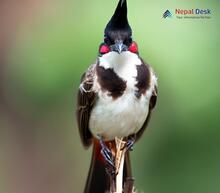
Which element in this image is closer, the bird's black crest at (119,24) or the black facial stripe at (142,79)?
the bird's black crest at (119,24)

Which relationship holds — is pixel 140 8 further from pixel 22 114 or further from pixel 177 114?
pixel 22 114

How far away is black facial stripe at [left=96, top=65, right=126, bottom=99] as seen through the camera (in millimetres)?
2094

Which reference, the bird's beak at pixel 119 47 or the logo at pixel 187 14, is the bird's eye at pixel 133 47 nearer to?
the bird's beak at pixel 119 47

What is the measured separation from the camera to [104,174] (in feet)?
7.39

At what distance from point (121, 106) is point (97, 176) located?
0.23m

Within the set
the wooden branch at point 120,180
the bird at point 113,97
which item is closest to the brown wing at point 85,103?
the bird at point 113,97

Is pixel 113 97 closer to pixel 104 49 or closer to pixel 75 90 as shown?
pixel 104 49

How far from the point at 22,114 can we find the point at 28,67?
0.14 m

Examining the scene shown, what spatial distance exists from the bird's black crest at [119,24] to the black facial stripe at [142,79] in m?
0.12

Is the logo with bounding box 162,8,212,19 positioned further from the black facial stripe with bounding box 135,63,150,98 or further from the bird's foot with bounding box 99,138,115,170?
the bird's foot with bounding box 99,138,115,170

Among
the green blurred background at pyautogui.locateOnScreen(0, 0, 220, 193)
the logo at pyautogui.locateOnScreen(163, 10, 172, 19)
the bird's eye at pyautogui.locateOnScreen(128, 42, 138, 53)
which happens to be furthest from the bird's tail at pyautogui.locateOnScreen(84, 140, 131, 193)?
the logo at pyautogui.locateOnScreen(163, 10, 172, 19)

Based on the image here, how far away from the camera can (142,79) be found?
2105 millimetres

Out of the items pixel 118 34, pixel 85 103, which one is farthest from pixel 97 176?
pixel 118 34

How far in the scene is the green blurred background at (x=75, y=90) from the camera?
226 centimetres
